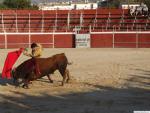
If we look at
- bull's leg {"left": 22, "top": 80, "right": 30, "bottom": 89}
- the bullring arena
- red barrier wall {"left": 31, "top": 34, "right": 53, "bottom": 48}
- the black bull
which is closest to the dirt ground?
the bullring arena

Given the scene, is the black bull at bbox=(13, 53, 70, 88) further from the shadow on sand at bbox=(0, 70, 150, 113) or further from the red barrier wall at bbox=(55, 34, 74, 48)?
the red barrier wall at bbox=(55, 34, 74, 48)

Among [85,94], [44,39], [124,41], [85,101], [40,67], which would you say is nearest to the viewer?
[85,101]

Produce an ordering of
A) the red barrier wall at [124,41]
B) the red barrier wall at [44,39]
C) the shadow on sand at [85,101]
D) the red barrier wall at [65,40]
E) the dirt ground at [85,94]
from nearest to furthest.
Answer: the shadow on sand at [85,101] → the dirt ground at [85,94] → the red barrier wall at [44,39] → the red barrier wall at [65,40] → the red barrier wall at [124,41]

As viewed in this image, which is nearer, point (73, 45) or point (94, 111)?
point (94, 111)

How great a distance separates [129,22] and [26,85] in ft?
79.7

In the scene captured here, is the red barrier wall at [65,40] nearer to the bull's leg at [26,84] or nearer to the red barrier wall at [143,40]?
the red barrier wall at [143,40]

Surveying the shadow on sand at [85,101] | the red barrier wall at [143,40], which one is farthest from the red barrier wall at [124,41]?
the shadow on sand at [85,101]

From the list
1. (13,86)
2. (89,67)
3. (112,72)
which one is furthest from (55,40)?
(13,86)

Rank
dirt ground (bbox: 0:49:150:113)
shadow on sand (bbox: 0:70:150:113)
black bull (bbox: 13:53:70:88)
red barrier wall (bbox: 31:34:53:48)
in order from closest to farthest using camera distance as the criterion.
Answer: shadow on sand (bbox: 0:70:150:113)
dirt ground (bbox: 0:49:150:113)
black bull (bbox: 13:53:70:88)
red barrier wall (bbox: 31:34:53:48)

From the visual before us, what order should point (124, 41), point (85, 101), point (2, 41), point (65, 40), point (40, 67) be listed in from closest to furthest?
point (85, 101)
point (40, 67)
point (2, 41)
point (65, 40)
point (124, 41)

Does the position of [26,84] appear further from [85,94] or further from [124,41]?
[124,41]

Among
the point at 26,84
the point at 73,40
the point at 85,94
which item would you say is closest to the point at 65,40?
the point at 73,40

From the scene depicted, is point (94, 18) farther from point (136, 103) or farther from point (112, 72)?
point (136, 103)

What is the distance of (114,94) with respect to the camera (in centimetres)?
1056
